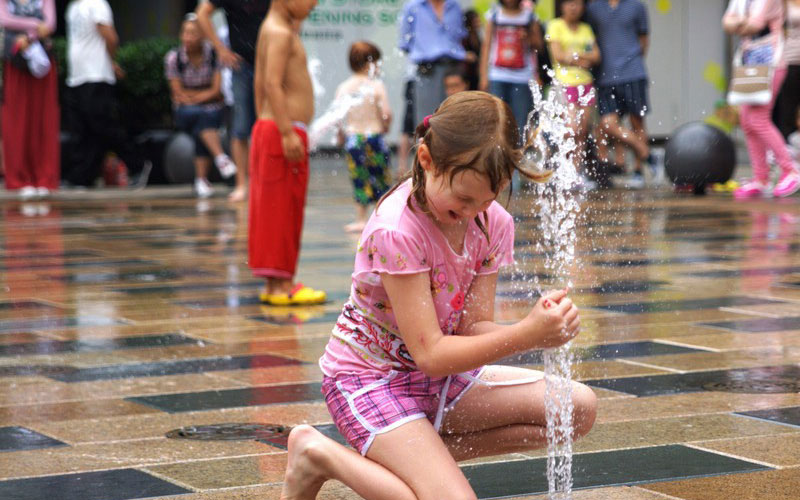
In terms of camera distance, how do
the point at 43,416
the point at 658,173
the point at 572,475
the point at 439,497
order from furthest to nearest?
the point at 658,173
the point at 43,416
the point at 572,475
the point at 439,497

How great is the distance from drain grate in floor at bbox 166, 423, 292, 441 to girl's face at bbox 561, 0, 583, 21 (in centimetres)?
1079

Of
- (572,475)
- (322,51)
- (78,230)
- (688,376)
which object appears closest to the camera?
(572,475)

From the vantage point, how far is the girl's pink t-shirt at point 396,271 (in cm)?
321

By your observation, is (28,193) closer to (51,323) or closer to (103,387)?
(51,323)

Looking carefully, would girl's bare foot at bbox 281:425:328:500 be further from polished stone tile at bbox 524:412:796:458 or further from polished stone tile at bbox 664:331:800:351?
polished stone tile at bbox 664:331:800:351

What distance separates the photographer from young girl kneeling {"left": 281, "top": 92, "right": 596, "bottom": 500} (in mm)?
3115

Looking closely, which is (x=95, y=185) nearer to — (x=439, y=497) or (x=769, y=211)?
(x=769, y=211)

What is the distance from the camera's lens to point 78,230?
1175 cm

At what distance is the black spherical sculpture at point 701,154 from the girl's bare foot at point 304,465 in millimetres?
11474

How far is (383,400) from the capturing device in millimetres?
3260

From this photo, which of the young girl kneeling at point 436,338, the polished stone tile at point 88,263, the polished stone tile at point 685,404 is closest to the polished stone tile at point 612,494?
the young girl kneeling at point 436,338

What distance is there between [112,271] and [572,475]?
559cm

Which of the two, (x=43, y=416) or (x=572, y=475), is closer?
(x=572, y=475)

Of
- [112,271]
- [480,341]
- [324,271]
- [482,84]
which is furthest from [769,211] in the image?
[480,341]
